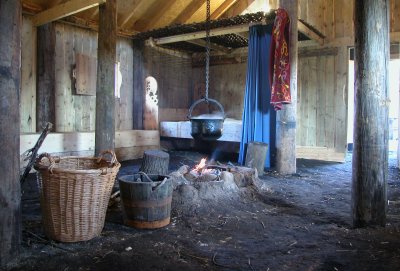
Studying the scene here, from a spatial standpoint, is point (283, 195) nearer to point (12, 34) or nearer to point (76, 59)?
point (12, 34)

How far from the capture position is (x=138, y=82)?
8117 mm

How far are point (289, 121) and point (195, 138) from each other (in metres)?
1.74

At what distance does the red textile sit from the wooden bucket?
3112 mm

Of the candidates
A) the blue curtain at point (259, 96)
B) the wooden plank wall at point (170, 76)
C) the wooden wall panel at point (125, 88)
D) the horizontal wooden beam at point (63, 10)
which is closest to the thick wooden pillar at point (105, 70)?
the horizontal wooden beam at point (63, 10)

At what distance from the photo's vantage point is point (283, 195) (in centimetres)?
442

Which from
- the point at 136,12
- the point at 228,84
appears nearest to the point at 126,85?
the point at 136,12

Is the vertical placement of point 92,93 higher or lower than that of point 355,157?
higher

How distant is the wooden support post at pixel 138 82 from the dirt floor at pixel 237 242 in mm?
4161

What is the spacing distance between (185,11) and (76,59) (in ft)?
9.85

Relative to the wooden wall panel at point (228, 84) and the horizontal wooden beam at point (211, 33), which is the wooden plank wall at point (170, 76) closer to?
the wooden wall panel at point (228, 84)

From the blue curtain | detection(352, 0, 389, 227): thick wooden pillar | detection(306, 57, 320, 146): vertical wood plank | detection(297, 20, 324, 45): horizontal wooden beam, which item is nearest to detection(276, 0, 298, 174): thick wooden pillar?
the blue curtain

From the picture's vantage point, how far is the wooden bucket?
302 cm

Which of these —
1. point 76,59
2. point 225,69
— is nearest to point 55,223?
point 76,59

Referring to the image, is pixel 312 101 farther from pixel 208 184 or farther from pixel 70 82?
pixel 70 82
